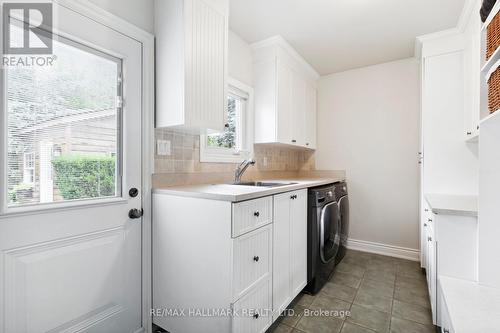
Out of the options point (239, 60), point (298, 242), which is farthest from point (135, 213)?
point (239, 60)

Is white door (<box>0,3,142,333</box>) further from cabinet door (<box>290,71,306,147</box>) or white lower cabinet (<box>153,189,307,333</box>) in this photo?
cabinet door (<box>290,71,306,147</box>)

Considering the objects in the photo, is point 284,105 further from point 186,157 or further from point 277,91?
point 186,157

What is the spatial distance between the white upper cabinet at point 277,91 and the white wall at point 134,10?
4.14 ft

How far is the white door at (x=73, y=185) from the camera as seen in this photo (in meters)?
1.05

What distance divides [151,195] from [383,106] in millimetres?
2907

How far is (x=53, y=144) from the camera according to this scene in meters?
1.16

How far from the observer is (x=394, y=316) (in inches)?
69.4

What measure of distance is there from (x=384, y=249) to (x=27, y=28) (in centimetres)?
369

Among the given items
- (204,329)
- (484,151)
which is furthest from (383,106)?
(204,329)

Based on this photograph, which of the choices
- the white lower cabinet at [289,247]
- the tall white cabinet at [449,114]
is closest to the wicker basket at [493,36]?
the tall white cabinet at [449,114]

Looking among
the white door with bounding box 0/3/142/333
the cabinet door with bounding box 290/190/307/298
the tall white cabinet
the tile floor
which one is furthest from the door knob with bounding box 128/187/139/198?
the tall white cabinet

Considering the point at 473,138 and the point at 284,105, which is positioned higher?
the point at 284,105

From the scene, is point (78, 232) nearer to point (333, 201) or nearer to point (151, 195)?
point (151, 195)

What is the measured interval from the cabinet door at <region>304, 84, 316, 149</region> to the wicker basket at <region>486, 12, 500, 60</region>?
207 cm
